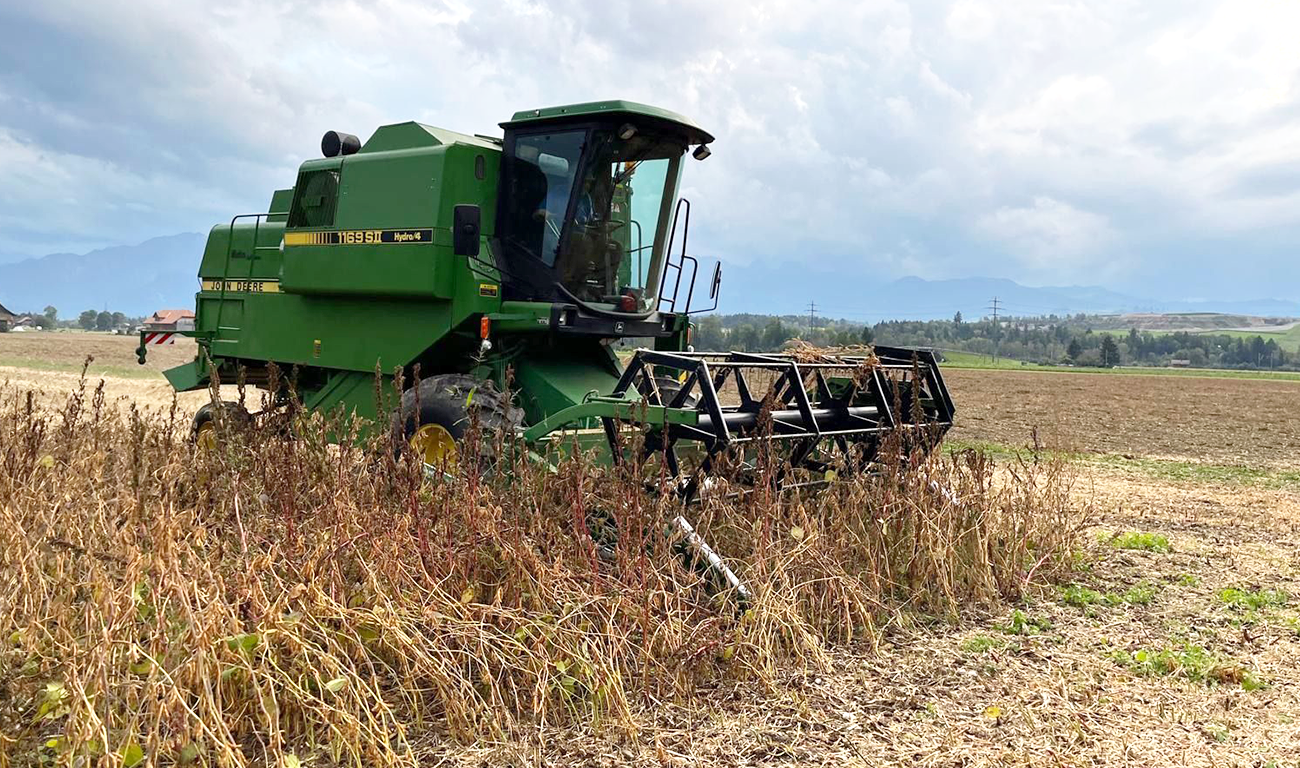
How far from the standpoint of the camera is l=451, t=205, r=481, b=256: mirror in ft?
20.7

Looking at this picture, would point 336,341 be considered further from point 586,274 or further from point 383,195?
point 586,274

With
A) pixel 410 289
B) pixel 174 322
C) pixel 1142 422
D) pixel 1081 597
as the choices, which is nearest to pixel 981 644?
pixel 1081 597

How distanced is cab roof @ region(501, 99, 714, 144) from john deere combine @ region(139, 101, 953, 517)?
0.02 m

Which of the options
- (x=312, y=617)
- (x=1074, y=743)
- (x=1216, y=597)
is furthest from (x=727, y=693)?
(x=1216, y=597)

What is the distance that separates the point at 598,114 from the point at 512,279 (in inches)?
52.7

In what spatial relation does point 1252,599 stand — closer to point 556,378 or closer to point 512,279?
point 556,378

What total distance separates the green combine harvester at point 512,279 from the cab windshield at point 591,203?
1 cm

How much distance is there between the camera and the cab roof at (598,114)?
6.57 m

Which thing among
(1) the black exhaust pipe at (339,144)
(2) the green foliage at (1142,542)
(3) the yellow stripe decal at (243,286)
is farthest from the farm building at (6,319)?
(2) the green foliage at (1142,542)

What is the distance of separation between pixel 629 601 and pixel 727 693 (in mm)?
512

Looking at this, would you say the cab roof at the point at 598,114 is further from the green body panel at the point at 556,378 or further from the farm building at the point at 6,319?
the farm building at the point at 6,319

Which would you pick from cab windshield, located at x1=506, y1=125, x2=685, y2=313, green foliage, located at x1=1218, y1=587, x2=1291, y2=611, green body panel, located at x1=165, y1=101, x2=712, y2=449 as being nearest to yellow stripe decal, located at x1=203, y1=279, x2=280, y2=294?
green body panel, located at x1=165, y1=101, x2=712, y2=449

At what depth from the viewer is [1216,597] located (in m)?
5.07

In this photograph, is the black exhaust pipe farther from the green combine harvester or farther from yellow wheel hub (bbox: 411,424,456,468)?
yellow wheel hub (bbox: 411,424,456,468)
